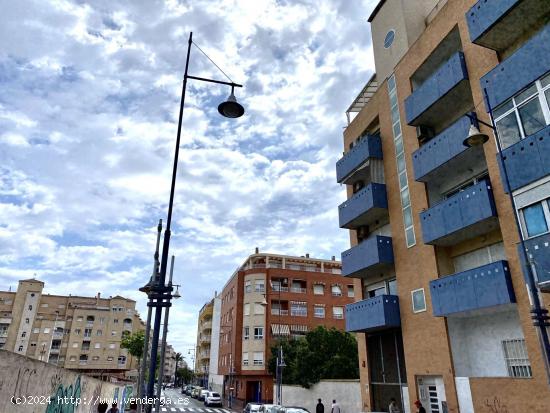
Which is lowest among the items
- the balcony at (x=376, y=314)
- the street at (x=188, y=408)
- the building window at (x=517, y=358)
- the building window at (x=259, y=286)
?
the street at (x=188, y=408)

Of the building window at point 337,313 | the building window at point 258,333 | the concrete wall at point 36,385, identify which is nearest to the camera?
the concrete wall at point 36,385

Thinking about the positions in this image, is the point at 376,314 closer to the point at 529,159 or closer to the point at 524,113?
the point at 529,159

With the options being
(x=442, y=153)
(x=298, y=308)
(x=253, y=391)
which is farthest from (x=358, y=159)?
(x=253, y=391)

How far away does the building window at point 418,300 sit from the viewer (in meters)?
17.2

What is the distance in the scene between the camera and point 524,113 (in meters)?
12.6

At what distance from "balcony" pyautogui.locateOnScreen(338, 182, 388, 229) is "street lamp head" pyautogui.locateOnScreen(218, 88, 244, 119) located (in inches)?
489

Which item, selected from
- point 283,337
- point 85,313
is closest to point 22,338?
point 85,313

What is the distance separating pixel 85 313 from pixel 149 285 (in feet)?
278

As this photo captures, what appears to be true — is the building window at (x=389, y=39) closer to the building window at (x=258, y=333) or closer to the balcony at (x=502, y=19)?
the balcony at (x=502, y=19)

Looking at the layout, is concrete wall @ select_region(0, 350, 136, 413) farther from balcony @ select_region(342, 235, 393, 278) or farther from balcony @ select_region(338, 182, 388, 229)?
balcony @ select_region(338, 182, 388, 229)

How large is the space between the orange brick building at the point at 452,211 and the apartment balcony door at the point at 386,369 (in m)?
0.07

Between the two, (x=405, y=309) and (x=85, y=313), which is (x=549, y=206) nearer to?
(x=405, y=309)

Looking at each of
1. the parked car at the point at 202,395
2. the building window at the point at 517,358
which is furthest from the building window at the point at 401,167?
the parked car at the point at 202,395

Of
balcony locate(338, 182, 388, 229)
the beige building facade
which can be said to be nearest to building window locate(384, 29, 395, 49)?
balcony locate(338, 182, 388, 229)
